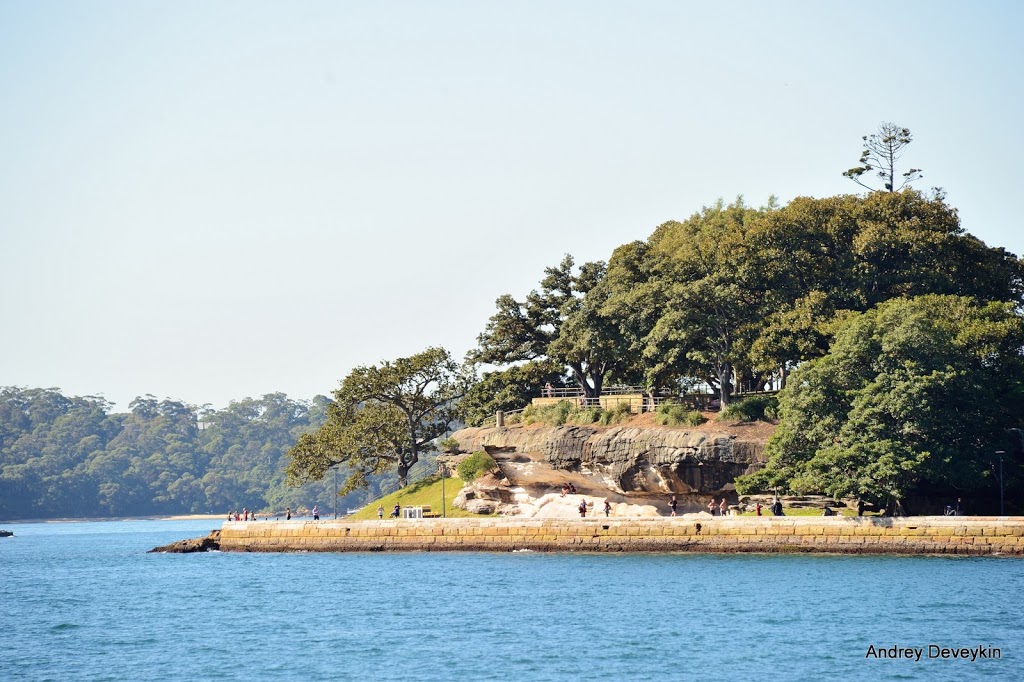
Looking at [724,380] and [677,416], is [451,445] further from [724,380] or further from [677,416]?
[724,380]

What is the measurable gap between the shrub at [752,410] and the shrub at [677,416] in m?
1.32

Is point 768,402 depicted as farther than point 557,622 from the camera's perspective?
Yes

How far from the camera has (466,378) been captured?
88.1 metres

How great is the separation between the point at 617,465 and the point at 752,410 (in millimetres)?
7519

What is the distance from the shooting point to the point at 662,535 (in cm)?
6222

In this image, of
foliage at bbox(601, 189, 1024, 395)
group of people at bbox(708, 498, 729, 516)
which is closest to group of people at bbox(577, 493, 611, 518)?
group of people at bbox(708, 498, 729, 516)

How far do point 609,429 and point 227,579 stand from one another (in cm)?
2176

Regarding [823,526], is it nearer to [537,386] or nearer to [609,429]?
[609,429]

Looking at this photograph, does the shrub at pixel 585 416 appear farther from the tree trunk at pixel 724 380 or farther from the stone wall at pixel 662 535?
the stone wall at pixel 662 535

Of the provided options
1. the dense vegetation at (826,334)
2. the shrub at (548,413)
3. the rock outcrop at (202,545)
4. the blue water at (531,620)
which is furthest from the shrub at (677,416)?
the rock outcrop at (202,545)

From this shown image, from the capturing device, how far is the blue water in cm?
3572

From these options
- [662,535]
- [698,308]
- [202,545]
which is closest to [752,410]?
[698,308]

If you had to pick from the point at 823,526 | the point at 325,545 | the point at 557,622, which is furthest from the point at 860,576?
the point at 325,545

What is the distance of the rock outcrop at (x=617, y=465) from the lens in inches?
2623
